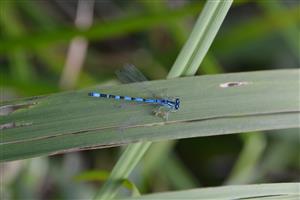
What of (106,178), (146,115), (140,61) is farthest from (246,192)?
(140,61)

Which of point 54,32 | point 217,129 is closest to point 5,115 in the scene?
point 217,129

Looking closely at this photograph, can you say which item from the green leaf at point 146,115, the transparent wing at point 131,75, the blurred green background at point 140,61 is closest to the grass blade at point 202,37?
the green leaf at point 146,115

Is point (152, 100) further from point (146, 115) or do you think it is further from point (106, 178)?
point (106, 178)

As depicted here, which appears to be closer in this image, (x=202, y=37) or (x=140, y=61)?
(x=202, y=37)

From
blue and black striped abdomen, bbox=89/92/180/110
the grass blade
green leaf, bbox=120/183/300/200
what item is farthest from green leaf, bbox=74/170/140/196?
the grass blade

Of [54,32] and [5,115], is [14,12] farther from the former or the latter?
[5,115]

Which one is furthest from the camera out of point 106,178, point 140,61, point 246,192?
point 140,61

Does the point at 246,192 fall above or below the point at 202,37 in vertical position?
below

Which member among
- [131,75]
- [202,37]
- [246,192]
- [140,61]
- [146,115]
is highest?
[140,61]
